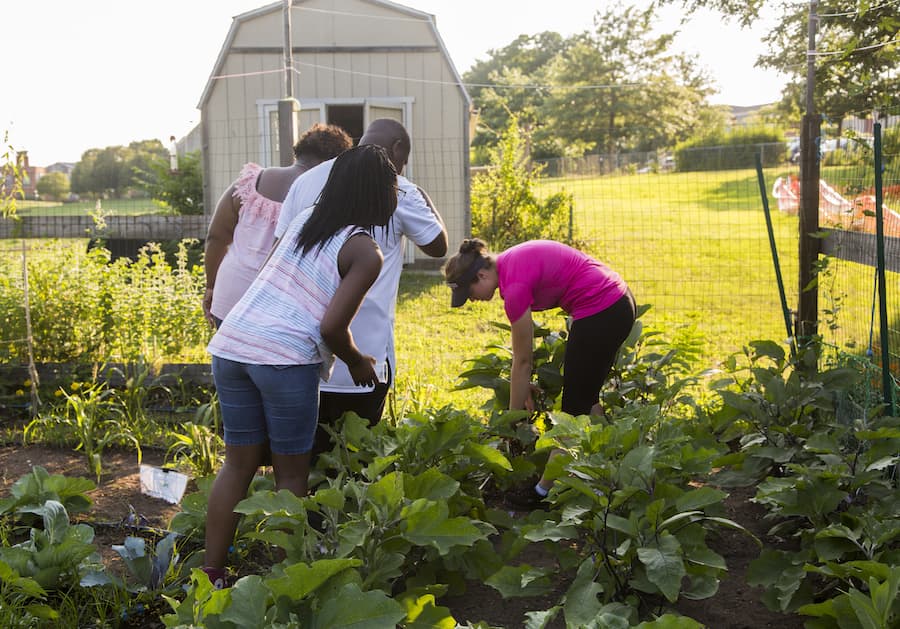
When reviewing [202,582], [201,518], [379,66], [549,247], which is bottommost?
[201,518]

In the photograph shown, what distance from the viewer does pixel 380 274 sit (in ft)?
11.4

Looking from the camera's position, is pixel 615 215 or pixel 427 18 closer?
pixel 427 18

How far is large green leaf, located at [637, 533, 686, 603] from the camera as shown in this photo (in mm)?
2402

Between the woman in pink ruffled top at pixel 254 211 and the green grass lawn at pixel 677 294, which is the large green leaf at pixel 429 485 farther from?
the green grass lawn at pixel 677 294

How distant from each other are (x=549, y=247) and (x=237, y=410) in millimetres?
1594

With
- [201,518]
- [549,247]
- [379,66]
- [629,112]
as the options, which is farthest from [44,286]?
[629,112]

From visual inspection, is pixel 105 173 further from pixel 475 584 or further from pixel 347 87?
pixel 475 584

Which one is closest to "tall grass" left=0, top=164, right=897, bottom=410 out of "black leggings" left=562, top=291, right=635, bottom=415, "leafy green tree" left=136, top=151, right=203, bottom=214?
"black leggings" left=562, top=291, right=635, bottom=415

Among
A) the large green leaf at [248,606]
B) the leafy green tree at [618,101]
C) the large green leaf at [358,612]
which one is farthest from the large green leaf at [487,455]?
the leafy green tree at [618,101]

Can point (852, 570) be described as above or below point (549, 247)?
below

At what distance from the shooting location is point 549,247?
393cm

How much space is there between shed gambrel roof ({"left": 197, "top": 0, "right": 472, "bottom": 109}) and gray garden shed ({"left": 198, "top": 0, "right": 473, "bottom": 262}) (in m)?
0.01

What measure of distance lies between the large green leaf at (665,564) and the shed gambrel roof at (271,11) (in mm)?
9450

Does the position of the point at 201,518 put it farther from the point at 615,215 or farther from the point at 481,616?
the point at 615,215
